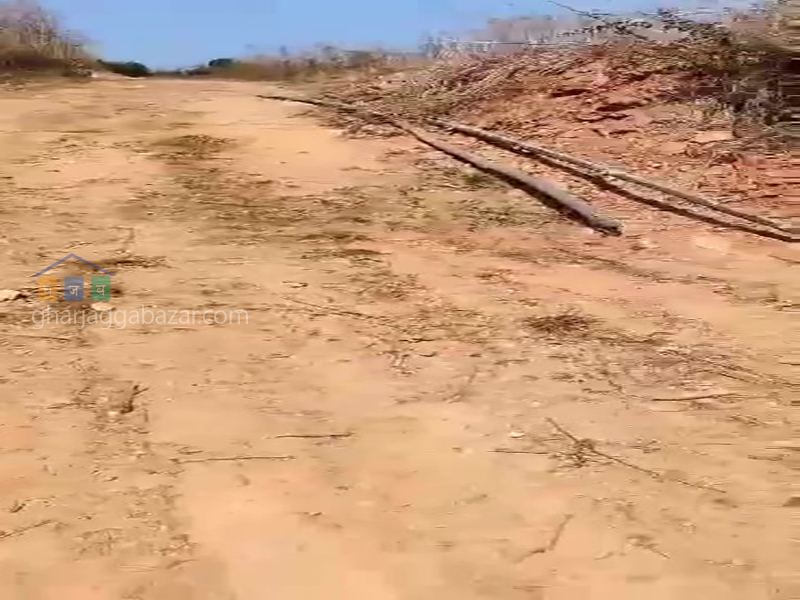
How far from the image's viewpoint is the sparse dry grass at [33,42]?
12992 millimetres

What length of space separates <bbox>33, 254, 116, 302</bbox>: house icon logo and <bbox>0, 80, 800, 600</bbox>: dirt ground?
0.08 meters

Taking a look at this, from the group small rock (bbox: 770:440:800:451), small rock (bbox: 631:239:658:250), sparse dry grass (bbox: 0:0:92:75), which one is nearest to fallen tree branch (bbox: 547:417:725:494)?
small rock (bbox: 770:440:800:451)

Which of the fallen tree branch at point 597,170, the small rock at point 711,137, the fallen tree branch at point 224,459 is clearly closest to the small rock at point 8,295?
the fallen tree branch at point 224,459

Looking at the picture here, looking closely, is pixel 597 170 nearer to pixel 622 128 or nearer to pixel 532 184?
pixel 532 184

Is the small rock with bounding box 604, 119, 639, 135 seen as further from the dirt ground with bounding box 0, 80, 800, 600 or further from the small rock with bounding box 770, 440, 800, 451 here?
the small rock with bounding box 770, 440, 800, 451

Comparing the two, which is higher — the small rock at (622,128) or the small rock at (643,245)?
the small rock at (622,128)

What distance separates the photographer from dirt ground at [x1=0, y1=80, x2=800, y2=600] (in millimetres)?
2357

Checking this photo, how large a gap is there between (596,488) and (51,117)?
7938mm

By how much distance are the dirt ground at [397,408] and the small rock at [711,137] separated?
142 cm

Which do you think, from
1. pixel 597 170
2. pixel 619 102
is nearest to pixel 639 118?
pixel 619 102

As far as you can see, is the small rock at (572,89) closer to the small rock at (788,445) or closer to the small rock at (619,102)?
the small rock at (619,102)

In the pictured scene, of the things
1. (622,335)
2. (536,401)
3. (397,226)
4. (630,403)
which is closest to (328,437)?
(536,401)

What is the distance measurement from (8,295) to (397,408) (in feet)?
7.04

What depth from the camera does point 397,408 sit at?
3188 millimetres
